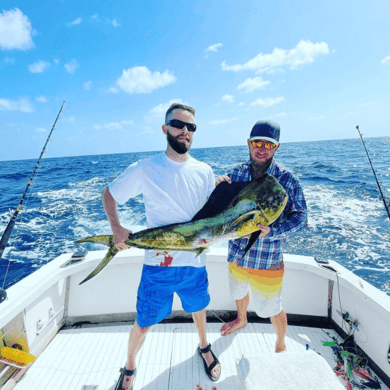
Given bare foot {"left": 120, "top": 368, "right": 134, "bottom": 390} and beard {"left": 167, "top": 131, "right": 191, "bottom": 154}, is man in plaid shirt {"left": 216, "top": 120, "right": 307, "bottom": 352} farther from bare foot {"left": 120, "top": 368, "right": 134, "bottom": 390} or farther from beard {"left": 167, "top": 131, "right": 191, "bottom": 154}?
bare foot {"left": 120, "top": 368, "right": 134, "bottom": 390}

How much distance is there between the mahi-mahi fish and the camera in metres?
1.74

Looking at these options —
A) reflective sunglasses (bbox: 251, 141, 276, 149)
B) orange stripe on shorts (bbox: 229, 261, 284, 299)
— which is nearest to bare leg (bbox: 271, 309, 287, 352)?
orange stripe on shorts (bbox: 229, 261, 284, 299)

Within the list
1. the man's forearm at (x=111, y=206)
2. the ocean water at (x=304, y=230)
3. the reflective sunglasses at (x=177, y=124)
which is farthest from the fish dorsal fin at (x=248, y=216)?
the ocean water at (x=304, y=230)

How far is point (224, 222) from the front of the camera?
5.78 feet

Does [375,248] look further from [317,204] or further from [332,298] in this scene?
[332,298]

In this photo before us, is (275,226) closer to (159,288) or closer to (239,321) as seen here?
(159,288)

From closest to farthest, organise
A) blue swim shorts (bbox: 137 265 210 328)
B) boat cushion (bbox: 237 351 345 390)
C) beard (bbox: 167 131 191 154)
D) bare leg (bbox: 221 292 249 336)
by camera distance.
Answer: boat cushion (bbox: 237 351 345 390) → beard (bbox: 167 131 191 154) → blue swim shorts (bbox: 137 265 210 328) → bare leg (bbox: 221 292 249 336)

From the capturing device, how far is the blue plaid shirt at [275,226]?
6.66 feet

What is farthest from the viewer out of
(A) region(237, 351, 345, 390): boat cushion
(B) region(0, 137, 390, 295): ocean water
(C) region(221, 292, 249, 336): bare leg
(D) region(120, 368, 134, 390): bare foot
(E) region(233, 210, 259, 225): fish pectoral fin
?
(B) region(0, 137, 390, 295): ocean water

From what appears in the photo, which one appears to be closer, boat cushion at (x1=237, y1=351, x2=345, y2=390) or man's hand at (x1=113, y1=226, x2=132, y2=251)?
boat cushion at (x1=237, y1=351, x2=345, y2=390)

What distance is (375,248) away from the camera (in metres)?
6.91

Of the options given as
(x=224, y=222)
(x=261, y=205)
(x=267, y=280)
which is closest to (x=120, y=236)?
(x=224, y=222)

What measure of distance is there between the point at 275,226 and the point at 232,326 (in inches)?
56.7

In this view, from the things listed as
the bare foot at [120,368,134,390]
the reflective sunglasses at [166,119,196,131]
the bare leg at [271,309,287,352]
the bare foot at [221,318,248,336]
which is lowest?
the bare foot at [221,318,248,336]
